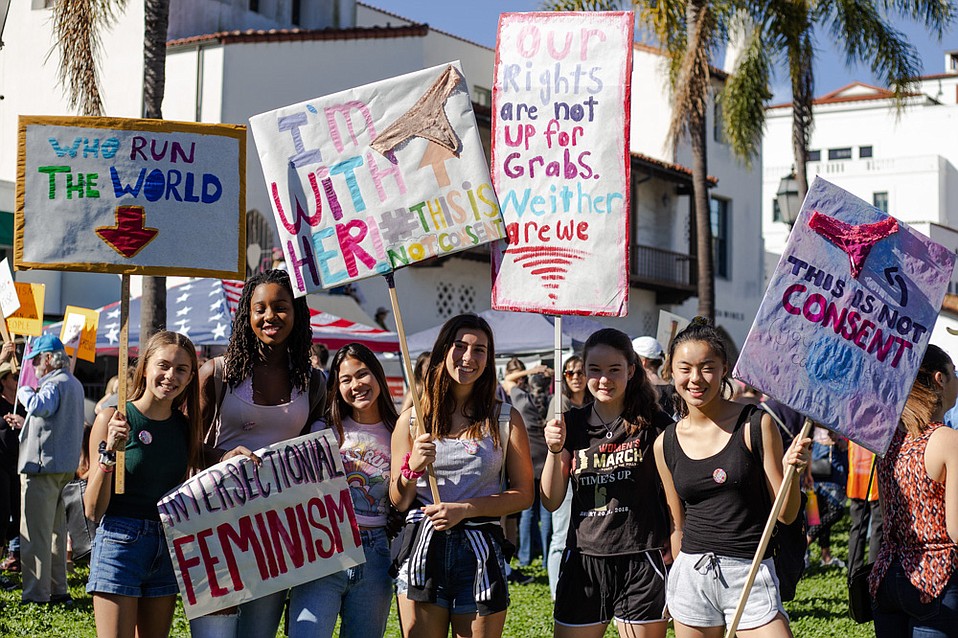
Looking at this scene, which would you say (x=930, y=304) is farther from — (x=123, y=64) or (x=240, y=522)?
(x=123, y=64)

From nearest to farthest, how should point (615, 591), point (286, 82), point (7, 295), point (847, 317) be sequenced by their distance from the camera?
1. point (847, 317)
2. point (615, 591)
3. point (7, 295)
4. point (286, 82)

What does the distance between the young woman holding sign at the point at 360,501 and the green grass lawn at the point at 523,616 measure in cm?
309

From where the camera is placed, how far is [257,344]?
15.5 feet

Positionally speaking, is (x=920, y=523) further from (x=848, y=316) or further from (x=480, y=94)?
(x=480, y=94)

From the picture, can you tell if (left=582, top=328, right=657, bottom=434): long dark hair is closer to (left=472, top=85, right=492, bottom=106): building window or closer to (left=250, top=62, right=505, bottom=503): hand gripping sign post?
(left=250, top=62, right=505, bottom=503): hand gripping sign post

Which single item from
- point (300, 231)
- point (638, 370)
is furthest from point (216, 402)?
point (638, 370)

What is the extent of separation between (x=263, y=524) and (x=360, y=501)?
41 cm

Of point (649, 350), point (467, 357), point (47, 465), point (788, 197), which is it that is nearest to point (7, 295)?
point (47, 465)

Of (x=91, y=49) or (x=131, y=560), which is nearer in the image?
(x=131, y=560)

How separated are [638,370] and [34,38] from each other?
19.8 metres

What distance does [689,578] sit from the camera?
4516 mm

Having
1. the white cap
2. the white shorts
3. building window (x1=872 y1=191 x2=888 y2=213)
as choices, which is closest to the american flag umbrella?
the white cap

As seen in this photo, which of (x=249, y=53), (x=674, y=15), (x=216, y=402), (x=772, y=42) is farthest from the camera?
(x=249, y=53)

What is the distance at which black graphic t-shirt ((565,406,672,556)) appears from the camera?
4836 millimetres
